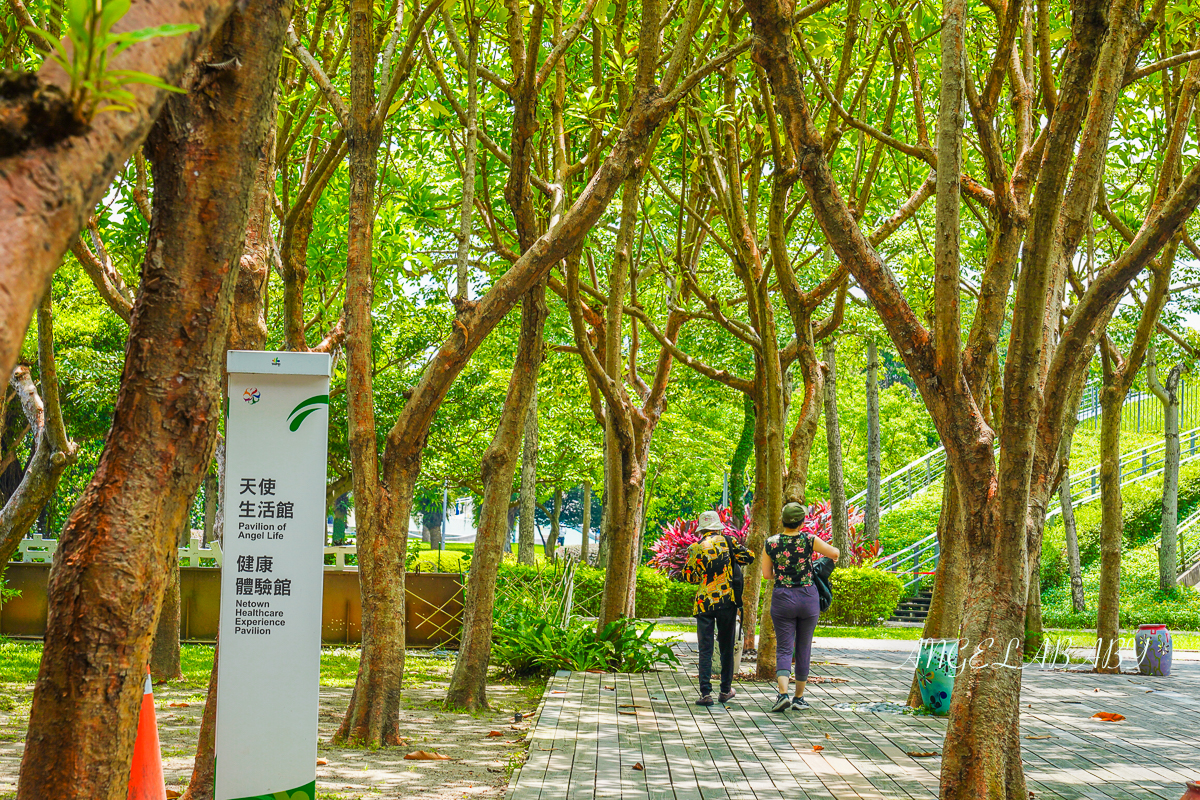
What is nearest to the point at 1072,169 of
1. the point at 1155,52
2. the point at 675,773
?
the point at 675,773

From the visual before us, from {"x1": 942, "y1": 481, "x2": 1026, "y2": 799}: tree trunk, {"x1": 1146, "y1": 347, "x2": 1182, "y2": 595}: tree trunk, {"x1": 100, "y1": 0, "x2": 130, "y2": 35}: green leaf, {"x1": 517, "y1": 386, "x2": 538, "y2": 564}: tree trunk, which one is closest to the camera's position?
{"x1": 100, "y1": 0, "x2": 130, "y2": 35}: green leaf

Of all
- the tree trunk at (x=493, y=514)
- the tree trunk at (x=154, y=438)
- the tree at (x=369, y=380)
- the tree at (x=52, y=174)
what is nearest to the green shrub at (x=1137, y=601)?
the tree trunk at (x=493, y=514)

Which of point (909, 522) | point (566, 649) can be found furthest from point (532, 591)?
point (909, 522)

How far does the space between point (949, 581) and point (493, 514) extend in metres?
3.96

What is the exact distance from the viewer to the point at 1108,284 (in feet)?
17.6

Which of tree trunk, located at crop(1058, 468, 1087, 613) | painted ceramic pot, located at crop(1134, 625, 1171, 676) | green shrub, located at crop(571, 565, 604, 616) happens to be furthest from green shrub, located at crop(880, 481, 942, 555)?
painted ceramic pot, located at crop(1134, 625, 1171, 676)

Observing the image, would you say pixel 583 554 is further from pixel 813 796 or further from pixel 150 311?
pixel 150 311

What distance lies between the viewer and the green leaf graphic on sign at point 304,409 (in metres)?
4.69

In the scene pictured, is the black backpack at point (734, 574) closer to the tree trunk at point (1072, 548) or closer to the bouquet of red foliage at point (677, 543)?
the bouquet of red foliage at point (677, 543)

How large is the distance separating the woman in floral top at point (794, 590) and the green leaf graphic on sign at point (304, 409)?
609cm

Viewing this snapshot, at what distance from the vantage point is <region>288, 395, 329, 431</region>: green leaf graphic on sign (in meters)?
4.69

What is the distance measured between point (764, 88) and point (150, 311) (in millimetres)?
8575

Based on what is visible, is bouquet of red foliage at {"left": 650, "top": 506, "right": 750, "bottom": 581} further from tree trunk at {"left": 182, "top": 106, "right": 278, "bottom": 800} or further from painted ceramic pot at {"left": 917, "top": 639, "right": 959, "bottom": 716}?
tree trunk at {"left": 182, "top": 106, "right": 278, "bottom": 800}

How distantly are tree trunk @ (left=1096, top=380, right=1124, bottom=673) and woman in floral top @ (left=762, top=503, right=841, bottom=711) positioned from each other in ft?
20.4
